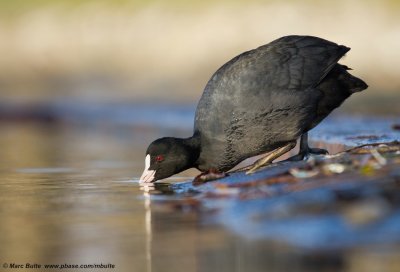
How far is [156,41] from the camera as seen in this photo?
26.9 meters

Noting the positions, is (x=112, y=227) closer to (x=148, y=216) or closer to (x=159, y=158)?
(x=148, y=216)

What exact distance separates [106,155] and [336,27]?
12.5 metres

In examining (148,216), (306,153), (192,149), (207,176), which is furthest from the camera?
(306,153)

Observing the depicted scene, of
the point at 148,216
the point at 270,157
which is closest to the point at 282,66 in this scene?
the point at 270,157

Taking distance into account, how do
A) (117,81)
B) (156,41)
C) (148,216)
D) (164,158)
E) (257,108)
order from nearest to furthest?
(148,216) → (257,108) → (164,158) → (117,81) → (156,41)

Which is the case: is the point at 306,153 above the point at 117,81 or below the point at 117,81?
below

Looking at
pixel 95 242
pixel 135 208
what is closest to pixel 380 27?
pixel 135 208

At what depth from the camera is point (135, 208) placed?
8.27m

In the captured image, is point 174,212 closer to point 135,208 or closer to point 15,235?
point 135,208

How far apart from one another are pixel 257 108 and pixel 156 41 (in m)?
17.1

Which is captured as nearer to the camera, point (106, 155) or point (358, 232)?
point (358, 232)

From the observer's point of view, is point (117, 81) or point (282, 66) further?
point (117, 81)

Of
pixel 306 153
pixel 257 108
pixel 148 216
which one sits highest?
pixel 257 108

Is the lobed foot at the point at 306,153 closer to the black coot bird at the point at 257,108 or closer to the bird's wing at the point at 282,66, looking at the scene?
the black coot bird at the point at 257,108
